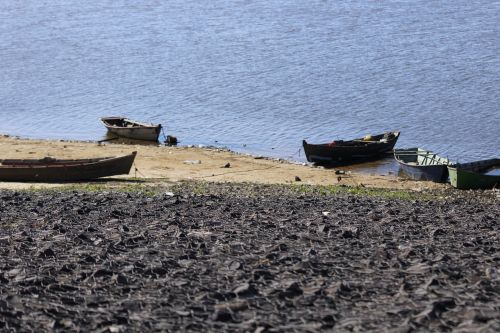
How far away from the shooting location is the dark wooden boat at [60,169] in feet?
111

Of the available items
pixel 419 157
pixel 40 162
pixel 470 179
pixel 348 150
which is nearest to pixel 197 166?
pixel 348 150

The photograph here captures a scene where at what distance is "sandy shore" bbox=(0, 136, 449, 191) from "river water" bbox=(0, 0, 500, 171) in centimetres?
307

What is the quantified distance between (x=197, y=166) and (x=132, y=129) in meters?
9.62

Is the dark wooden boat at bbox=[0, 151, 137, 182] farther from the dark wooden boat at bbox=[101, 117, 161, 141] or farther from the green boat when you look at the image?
the dark wooden boat at bbox=[101, 117, 161, 141]

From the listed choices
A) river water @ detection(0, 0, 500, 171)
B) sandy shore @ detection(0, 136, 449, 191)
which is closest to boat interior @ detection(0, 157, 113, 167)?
sandy shore @ detection(0, 136, 449, 191)

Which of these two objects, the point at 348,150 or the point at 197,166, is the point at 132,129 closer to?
the point at 197,166

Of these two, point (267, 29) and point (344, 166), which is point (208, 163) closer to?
point (344, 166)

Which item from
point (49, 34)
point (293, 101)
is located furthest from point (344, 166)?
point (49, 34)

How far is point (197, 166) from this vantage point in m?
40.9

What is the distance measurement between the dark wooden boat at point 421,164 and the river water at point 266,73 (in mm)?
4499

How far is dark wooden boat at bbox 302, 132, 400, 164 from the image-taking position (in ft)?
142

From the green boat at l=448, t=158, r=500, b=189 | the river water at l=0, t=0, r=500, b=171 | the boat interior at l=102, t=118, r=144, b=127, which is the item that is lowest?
the green boat at l=448, t=158, r=500, b=189

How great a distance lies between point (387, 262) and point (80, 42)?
74580 millimetres

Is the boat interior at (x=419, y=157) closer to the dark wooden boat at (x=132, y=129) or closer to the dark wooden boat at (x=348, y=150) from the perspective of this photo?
the dark wooden boat at (x=348, y=150)
